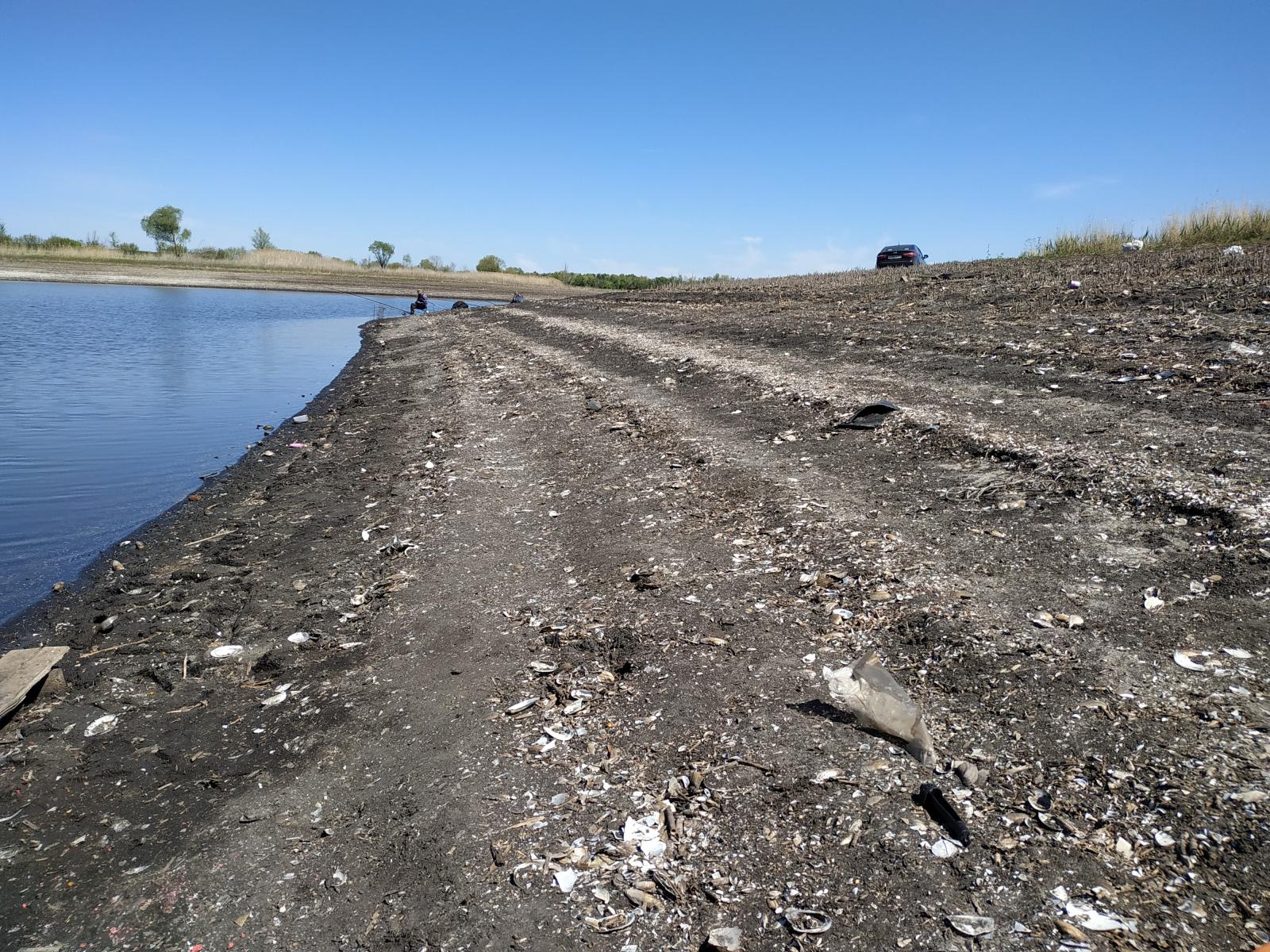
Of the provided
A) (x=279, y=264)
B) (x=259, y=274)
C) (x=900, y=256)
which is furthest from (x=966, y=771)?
(x=279, y=264)

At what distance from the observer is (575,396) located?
11258 millimetres

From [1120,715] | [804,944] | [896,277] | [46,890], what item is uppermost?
[896,277]

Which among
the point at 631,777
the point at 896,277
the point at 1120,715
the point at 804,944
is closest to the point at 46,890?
the point at 631,777

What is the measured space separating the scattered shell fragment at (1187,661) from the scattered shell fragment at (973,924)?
5.59ft

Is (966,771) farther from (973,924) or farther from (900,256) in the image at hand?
(900,256)

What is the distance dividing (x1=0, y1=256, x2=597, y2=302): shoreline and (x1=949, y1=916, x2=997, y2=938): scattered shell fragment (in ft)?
152

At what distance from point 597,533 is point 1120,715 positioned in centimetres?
365

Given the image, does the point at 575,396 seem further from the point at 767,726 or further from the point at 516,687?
the point at 767,726

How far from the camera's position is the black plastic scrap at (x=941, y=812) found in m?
2.65

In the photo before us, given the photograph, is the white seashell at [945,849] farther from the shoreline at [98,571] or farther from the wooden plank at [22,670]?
the shoreline at [98,571]

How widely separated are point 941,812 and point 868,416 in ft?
17.8

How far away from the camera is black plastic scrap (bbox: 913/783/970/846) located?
265 cm

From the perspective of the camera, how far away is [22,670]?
4379 millimetres

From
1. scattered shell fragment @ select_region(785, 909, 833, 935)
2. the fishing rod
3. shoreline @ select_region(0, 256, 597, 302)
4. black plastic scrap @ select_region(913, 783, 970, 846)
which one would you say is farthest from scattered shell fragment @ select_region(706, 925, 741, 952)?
shoreline @ select_region(0, 256, 597, 302)
